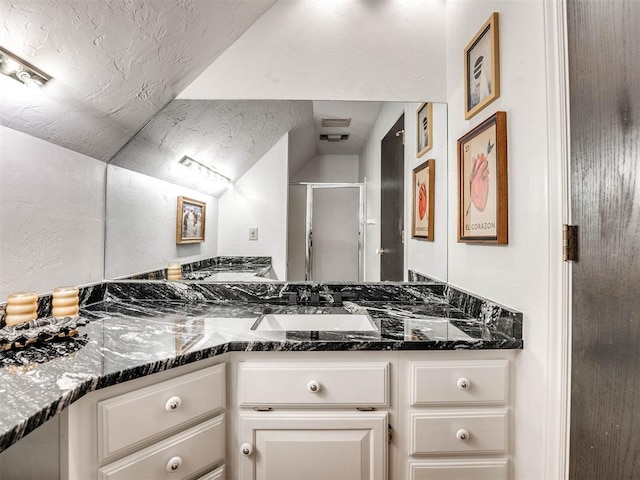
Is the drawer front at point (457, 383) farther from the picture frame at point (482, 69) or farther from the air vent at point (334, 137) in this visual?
the air vent at point (334, 137)

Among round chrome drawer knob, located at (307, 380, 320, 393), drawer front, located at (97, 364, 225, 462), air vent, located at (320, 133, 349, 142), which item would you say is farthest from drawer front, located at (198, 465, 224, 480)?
air vent, located at (320, 133, 349, 142)

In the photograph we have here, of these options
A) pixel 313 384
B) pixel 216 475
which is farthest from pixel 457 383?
pixel 216 475

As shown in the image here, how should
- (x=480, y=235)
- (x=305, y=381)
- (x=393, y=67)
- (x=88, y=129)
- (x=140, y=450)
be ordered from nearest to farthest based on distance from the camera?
(x=140, y=450), (x=305, y=381), (x=480, y=235), (x=88, y=129), (x=393, y=67)

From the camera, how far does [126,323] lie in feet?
4.37

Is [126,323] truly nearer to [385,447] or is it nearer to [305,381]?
[305,381]

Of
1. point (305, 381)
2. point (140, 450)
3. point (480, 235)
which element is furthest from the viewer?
point (480, 235)

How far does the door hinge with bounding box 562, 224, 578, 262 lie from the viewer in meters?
0.93

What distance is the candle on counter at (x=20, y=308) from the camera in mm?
1163

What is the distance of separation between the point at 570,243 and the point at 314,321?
1002 millimetres

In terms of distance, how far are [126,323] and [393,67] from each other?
5.57 ft

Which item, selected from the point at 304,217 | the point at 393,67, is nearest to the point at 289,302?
the point at 304,217

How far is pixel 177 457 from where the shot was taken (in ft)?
3.27

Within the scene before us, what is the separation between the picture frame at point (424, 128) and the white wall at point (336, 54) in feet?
0.18

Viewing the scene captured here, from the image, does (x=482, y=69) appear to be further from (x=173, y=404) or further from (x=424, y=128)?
(x=173, y=404)
